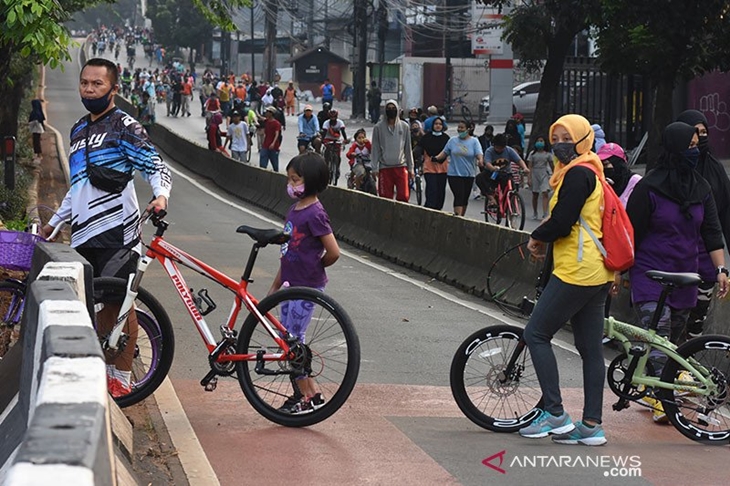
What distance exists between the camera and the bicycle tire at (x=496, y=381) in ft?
25.3

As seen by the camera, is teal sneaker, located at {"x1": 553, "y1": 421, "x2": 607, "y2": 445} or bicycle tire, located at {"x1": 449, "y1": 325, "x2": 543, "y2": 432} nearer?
teal sneaker, located at {"x1": 553, "y1": 421, "x2": 607, "y2": 445}

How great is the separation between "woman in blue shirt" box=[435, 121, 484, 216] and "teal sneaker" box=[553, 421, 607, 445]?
1274 centimetres

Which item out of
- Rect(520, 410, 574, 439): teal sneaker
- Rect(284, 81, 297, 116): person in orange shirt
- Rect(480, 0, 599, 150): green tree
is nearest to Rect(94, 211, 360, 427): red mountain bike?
Rect(520, 410, 574, 439): teal sneaker

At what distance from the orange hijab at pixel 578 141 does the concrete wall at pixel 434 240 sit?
348cm

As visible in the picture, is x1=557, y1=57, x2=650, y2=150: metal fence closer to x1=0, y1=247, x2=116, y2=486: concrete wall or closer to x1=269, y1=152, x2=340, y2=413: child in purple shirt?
x1=269, y1=152, x2=340, y2=413: child in purple shirt

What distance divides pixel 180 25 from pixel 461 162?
304ft

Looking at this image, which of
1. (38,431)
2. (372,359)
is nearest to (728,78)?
(372,359)

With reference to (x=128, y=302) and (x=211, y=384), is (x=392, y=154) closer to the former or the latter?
(x=211, y=384)

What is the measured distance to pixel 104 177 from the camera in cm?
739

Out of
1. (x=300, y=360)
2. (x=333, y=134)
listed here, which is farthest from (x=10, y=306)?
(x=333, y=134)

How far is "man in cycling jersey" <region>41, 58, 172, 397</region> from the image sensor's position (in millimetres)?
7398

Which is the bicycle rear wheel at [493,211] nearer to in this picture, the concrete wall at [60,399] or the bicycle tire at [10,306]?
the bicycle tire at [10,306]

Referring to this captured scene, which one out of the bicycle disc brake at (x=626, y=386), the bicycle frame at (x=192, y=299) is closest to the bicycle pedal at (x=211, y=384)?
the bicycle frame at (x=192, y=299)

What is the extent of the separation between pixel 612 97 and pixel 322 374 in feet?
107
